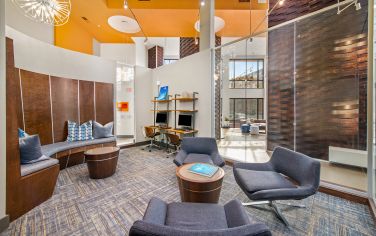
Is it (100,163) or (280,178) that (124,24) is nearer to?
(100,163)

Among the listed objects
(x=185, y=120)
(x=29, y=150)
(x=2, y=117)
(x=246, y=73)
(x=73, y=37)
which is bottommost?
(x=29, y=150)

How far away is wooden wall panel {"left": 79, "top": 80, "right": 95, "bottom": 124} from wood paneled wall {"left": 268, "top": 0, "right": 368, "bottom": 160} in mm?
5554

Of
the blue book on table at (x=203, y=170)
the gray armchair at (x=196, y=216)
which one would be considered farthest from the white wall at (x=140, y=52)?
the gray armchair at (x=196, y=216)

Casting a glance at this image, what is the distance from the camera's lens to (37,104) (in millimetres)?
3818

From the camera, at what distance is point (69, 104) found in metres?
4.52

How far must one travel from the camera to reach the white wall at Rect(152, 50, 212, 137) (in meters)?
4.67

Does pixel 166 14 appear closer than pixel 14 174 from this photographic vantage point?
No

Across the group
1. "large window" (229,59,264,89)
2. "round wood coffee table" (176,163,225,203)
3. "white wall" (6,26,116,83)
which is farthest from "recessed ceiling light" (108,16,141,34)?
"large window" (229,59,264,89)

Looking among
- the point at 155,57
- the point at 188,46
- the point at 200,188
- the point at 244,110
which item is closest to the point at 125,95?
the point at 155,57

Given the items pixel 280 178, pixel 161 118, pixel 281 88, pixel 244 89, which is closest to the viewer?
pixel 280 178

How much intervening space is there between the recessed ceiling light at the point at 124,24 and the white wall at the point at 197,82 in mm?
1648

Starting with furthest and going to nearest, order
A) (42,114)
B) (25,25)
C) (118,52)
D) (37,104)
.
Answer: (118,52), (25,25), (42,114), (37,104)

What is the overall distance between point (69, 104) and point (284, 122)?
6233mm

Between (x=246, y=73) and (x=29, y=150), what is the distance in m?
10.8
